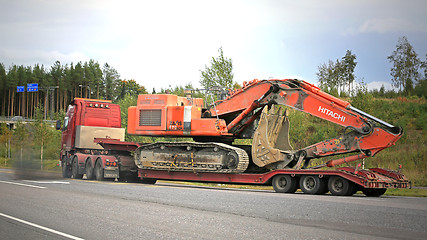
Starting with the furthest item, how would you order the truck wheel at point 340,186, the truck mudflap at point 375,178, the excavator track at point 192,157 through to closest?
the excavator track at point 192,157 < the truck wheel at point 340,186 < the truck mudflap at point 375,178

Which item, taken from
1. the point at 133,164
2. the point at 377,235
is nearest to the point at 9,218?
the point at 377,235

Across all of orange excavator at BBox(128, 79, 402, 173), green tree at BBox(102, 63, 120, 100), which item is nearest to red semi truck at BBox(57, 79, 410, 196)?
orange excavator at BBox(128, 79, 402, 173)

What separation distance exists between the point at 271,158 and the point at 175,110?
495cm

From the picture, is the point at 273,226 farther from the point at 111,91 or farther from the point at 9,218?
the point at 111,91

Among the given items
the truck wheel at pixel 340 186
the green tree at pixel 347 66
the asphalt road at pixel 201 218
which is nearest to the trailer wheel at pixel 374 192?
the truck wheel at pixel 340 186

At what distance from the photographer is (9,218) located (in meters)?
10.7

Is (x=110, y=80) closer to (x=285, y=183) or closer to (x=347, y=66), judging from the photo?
(x=347, y=66)

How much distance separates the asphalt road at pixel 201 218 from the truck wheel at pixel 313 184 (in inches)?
101

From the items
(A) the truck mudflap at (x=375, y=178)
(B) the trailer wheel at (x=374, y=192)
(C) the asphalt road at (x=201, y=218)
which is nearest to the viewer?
(C) the asphalt road at (x=201, y=218)

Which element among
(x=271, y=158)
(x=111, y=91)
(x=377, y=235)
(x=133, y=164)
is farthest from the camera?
(x=111, y=91)

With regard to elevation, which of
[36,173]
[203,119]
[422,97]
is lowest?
[36,173]

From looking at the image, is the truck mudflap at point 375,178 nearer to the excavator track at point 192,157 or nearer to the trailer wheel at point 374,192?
the trailer wheel at point 374,192

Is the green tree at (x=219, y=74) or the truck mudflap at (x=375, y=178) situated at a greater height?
the green tree at (x=219, y=74)

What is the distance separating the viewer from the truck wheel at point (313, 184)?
52.7 ft
